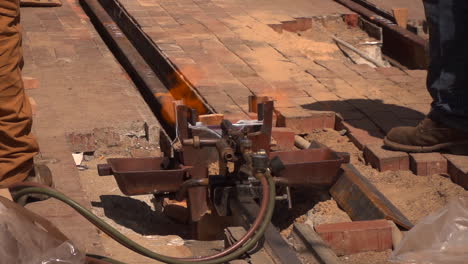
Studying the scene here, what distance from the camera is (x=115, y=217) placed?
17.2ft

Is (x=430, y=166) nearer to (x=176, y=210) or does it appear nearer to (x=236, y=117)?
(x=236, y=117)

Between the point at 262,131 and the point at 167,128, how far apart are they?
6.10 feet

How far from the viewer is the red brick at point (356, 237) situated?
14.8ft

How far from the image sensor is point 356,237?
453 centimetres

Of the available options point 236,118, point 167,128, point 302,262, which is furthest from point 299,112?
point 302,262

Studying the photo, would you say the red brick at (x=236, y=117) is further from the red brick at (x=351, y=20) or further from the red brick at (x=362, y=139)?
the red brick at (x=351, y=20)

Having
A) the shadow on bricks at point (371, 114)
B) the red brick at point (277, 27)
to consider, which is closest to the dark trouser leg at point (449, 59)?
the shadow on bricks at point (371, 114)

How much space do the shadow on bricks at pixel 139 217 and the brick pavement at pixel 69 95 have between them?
0.31 m

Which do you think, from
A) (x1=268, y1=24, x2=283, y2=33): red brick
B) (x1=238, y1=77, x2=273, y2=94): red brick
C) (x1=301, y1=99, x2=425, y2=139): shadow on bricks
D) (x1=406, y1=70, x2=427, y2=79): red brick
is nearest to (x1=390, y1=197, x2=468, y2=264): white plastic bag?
(x1=301, y1=99, x2=425, y2=139): shadow on bricks

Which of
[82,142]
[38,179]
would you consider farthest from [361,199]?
[82,142]

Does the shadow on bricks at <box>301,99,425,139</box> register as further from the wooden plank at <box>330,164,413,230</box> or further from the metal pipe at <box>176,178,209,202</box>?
the metal pipe at <box>176,178,209,202</box>

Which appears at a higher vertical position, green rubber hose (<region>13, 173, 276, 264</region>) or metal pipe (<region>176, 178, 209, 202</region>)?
green rubber hose (<region>13, 173, 276, 264</region>)

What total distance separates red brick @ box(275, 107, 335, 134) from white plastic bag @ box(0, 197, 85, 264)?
2513mm

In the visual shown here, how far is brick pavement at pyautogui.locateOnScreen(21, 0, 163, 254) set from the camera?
15.5ft
